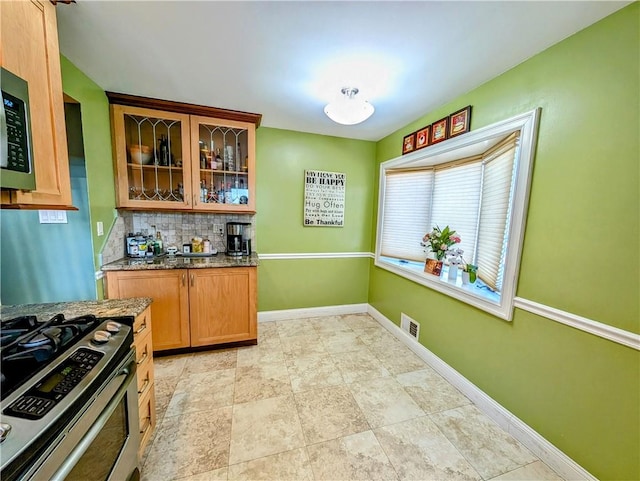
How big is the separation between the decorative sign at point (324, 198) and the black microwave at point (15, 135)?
7.46 feet

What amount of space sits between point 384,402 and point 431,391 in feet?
1.41

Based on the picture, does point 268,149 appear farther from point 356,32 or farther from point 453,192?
point 453,192

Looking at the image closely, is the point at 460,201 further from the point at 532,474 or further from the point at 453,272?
the point at 532,474

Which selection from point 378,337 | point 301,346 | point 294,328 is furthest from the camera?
point 294,328

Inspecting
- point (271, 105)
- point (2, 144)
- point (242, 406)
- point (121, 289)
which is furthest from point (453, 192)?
point (121, 289)

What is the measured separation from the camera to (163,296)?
217 cm

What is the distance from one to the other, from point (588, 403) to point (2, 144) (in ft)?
8.91

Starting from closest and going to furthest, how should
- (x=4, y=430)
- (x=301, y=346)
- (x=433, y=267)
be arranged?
1. (x=4, y=430)
2. (x=433, y=267)
3. (x=301, y=346)

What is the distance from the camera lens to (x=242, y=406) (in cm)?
174

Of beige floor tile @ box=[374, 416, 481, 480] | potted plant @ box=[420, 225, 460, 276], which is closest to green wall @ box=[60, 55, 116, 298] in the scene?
beige floor tile @ box=[374, 416, 481, 480]

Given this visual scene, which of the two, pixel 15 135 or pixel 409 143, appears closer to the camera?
pixel 15 135

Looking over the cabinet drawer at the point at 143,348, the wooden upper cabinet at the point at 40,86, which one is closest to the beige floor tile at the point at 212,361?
the cabinet drawer at the point at 143,348

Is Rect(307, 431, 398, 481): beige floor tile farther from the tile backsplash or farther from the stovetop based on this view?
the tile backsplash

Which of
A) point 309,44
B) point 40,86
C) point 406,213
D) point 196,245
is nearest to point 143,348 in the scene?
point 40,86
